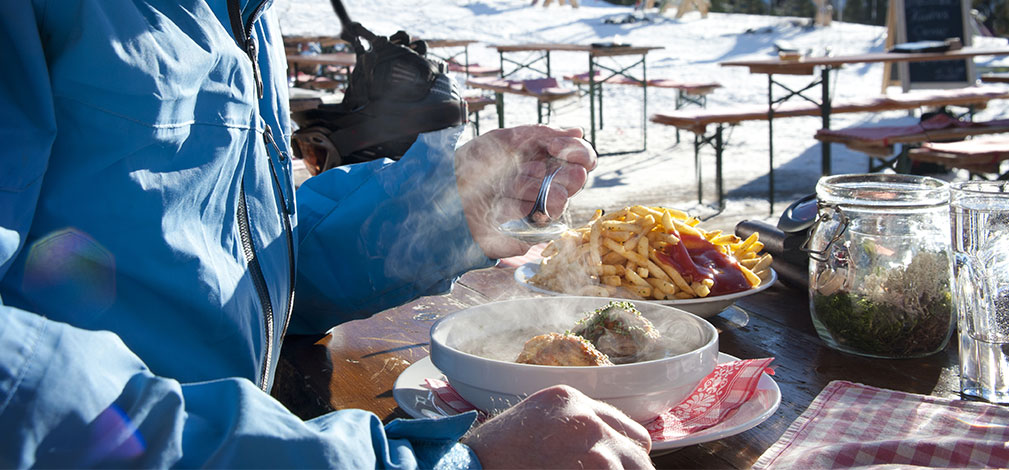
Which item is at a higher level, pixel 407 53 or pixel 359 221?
Answer: pixel 407 53

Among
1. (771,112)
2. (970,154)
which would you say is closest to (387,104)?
(970,154)

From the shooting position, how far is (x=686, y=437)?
33.2 inches

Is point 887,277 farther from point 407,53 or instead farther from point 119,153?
point 407,53

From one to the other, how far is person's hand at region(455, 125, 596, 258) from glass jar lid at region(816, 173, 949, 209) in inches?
15.0

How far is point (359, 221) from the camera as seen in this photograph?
4.57 ft

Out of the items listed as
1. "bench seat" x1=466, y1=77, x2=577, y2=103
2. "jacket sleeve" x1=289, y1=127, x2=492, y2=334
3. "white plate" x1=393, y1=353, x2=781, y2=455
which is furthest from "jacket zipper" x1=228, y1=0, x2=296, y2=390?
"bench seat" x1=466, y1=77, x2=577, y2=103

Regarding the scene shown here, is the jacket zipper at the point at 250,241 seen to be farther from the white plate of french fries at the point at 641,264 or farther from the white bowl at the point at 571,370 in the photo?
the white plate of french fries at the point at 641,264

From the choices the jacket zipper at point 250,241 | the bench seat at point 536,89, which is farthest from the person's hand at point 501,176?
the bench seat at point 536,89

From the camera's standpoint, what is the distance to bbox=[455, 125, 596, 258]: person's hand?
1332 mm

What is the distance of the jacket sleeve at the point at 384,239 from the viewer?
4.40ft

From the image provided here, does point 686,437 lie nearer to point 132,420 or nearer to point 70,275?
point 132,420

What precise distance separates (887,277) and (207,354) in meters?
0.89

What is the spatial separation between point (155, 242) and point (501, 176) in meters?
0.60

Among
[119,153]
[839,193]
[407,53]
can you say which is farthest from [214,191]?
[407,53]
